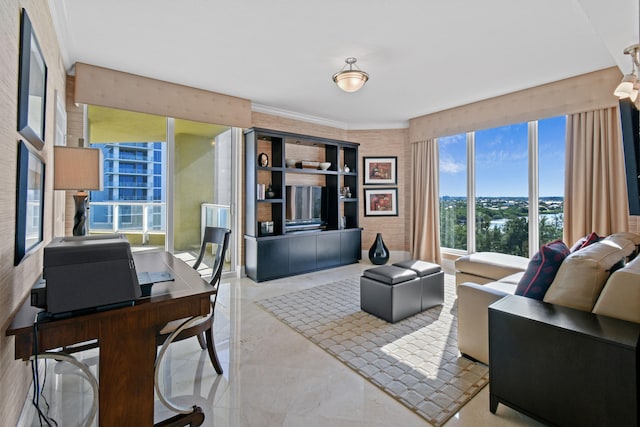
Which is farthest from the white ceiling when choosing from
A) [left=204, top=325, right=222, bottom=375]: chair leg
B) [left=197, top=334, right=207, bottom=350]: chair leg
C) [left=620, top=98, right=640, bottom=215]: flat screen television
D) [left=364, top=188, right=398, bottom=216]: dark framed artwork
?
[left=197, top=334, right=207, bottom=350]: chair leg

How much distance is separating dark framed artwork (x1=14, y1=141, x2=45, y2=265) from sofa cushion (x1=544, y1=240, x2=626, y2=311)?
9.10ft

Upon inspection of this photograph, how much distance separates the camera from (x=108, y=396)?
1349mm

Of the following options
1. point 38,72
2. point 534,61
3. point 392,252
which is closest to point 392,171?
point 392,252

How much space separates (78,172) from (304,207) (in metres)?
3.29

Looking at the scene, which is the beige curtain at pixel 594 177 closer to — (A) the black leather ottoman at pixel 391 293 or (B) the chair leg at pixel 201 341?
(A) the black leather ottoman at pixel 391 293

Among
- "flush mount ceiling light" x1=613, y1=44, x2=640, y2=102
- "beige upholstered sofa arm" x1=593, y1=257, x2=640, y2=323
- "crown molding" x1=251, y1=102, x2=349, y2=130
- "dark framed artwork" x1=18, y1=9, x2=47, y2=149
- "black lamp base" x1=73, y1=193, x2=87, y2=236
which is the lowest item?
"beige upholstered sofa arm" x1=593, y1=257, x2=640, y2=323

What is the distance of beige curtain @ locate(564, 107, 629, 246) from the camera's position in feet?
11.0

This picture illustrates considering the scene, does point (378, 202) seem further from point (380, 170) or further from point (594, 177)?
point (594, 177)

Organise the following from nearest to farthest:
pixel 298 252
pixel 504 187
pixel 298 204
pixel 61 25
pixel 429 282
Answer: pixel 61 25
pixel 429 282
pixel 504 187
pixel 298 252
pixel 298 204

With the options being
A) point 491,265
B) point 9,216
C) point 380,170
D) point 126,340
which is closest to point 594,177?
point 491,265

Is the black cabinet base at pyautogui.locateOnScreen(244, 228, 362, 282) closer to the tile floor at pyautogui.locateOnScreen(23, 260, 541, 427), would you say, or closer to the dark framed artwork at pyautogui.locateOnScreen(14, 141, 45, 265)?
the tile floor at pyautogui.locateOnScreen(23, 260, 541, 427)

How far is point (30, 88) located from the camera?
158cm

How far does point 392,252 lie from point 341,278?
169 cm

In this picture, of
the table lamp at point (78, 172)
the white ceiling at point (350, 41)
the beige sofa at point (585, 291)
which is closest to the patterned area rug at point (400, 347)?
the beige sofa at point (585, 291)
